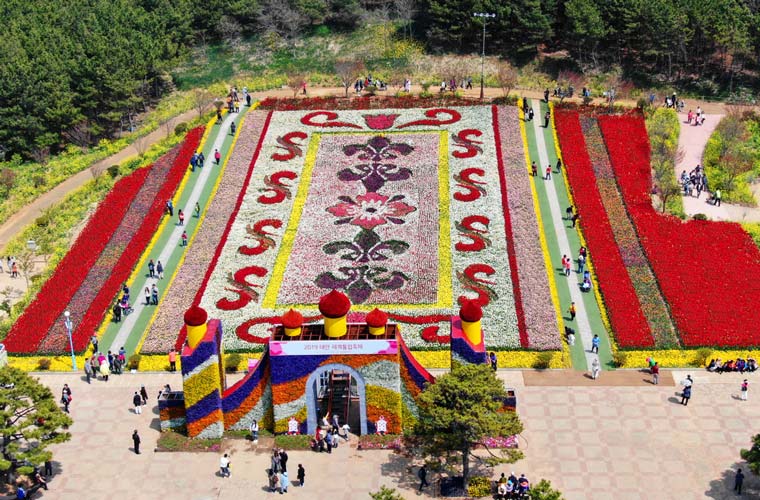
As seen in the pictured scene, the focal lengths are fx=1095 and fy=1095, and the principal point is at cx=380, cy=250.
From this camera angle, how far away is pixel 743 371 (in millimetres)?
62906

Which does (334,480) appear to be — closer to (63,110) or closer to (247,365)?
(247,365)

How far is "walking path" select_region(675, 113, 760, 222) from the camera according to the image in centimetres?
8094

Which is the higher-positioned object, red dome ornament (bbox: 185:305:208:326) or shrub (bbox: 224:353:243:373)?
red dome ornament (bbox: 185:305:208:326)

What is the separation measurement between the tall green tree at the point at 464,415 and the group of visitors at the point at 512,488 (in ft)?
3.58

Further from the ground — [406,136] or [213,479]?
[406,136]

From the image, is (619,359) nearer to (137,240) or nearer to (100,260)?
(137,240)

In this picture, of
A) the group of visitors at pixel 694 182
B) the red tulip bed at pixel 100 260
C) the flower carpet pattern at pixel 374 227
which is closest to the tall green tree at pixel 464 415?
Result: the flower carpet pattern at pixel 374 227

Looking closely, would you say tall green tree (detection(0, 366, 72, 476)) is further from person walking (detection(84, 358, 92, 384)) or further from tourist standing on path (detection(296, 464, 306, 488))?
tourist standing on path (detection(296, 464, 306, 488))

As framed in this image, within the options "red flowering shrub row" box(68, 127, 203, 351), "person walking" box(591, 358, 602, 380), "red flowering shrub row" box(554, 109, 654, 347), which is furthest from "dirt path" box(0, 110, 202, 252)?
"person walking" box(591, 358, 602, 380)

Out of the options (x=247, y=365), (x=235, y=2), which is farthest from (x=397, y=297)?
(x=235, y=2)

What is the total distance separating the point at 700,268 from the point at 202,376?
1361 inches

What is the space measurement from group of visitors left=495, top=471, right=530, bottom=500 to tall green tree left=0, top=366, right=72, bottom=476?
21332 millimetres

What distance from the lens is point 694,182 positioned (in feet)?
278

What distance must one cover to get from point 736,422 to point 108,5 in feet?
266
